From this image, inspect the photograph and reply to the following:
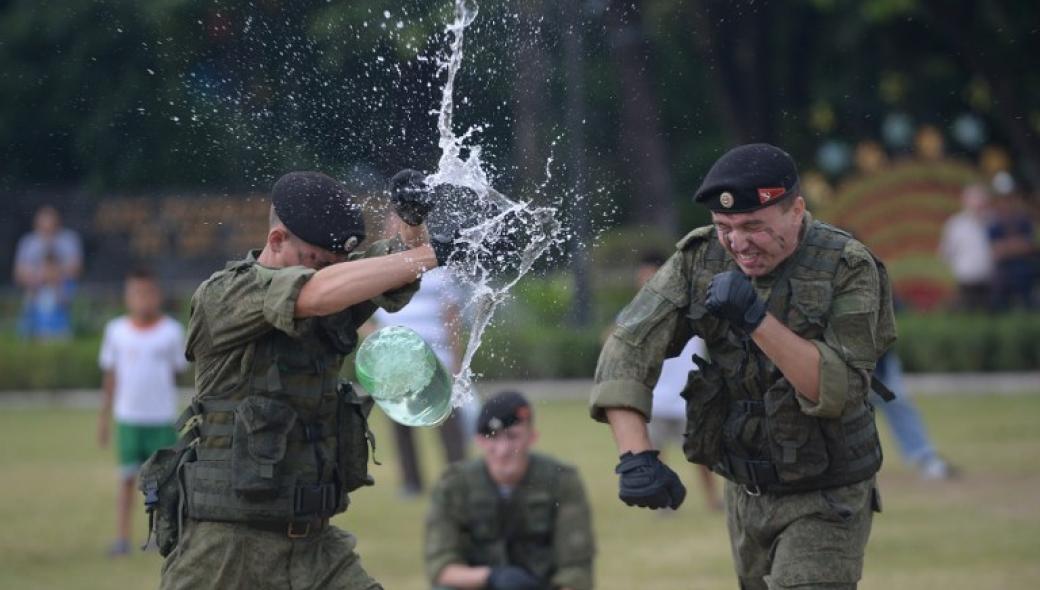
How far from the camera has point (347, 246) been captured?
240 inches

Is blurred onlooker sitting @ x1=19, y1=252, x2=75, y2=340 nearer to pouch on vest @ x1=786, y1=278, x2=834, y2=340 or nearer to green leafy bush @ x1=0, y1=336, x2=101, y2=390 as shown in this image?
green leafy bush @ x1=0, y1=336, x2=101, y2=390

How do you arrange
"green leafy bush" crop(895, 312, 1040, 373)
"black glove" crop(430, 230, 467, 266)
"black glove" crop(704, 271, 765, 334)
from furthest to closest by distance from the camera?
1. "green leafy bush" crop(895, 312, 1040, 373)
2. "black glove" crop(430, 230, 467, 266)
3. "black glove" crop(704, 271, 765, 334)

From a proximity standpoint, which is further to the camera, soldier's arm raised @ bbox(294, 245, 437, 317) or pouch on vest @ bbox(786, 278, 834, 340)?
pouch on vest @ bbox(786, 278, 834, 340)

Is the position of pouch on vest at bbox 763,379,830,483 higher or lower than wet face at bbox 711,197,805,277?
lower

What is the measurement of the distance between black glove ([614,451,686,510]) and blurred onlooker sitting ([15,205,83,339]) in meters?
20.8

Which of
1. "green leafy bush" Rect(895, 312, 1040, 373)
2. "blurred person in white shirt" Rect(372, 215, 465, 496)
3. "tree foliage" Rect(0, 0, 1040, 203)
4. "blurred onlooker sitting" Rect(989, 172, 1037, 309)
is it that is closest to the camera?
"tree foliage" Rect(0, 0, 1040, 203)

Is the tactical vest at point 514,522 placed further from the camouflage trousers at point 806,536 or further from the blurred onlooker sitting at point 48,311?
the blurred onlooker sitting at point 48,311

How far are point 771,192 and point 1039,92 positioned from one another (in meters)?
19.8

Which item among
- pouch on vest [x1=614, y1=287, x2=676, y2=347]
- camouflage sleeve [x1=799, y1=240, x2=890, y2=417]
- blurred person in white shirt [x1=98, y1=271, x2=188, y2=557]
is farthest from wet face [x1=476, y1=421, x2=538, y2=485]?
blurred person in white shirt [x1=98, y1=271, x2=188, y2=557]

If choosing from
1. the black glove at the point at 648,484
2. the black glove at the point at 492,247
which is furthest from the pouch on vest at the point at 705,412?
the black glove at the point at 492,247

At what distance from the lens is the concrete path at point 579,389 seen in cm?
2086

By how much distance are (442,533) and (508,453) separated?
1.76 ft

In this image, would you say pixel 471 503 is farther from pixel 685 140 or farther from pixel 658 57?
pixel 685 140

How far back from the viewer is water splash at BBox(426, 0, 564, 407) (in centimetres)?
598
